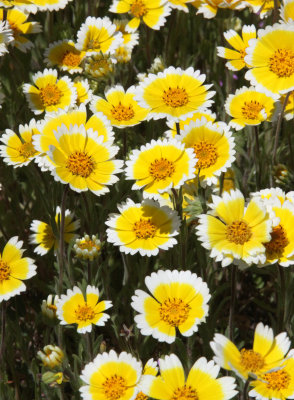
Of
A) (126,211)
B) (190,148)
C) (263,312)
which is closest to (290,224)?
(190,148)

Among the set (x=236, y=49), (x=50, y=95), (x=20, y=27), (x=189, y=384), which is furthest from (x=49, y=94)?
(x=189, y=384)

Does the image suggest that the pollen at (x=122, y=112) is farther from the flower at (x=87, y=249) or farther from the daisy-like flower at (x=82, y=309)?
the daisy-like flower at (x=82, y=309)

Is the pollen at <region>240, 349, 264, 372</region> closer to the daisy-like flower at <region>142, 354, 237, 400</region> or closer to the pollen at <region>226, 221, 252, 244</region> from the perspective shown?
the daisy-like flower at <region>142, 354, 237, 400</region>

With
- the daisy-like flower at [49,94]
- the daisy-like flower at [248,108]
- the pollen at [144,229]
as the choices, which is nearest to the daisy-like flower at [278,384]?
the pollen at [144,229]

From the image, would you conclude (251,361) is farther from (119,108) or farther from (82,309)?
(119,108)

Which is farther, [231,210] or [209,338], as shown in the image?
[209,338]

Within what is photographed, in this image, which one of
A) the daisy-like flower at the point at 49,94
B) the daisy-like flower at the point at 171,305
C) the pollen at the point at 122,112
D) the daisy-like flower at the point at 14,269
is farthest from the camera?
the daisy-like flower at the point at 49,94

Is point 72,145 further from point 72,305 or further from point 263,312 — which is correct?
point 263,312
